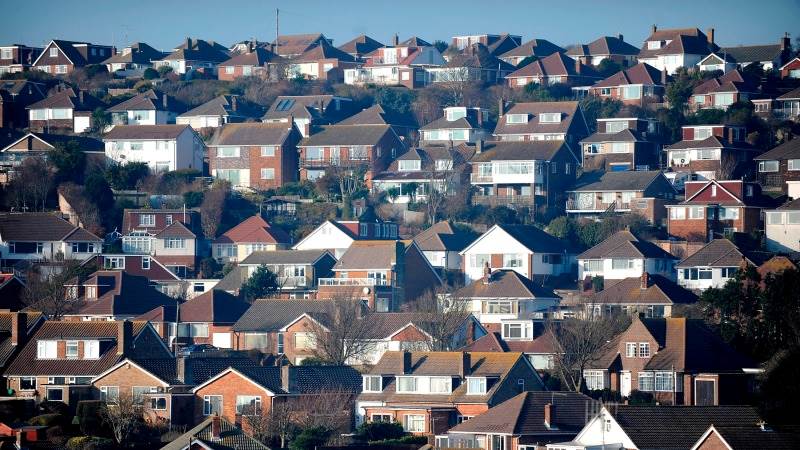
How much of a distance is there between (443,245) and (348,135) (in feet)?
58.7

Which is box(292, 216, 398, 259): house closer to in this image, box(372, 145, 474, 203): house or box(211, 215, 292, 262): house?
box(211, 215, 292, 262): house

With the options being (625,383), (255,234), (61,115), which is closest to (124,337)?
(625,383)

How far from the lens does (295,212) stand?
328 ft

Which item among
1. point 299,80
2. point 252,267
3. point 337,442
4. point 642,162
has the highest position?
point 299,80

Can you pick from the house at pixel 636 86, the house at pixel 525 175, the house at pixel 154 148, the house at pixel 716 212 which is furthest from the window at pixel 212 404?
the house at pixel 636 86

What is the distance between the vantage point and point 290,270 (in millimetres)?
89812

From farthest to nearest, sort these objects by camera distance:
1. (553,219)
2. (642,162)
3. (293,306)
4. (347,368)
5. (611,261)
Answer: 1. (642,162)
2. (553,219)
3. (611,261)
4. (293,306)
5. (347,368)

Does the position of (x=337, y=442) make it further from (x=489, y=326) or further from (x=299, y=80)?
(x=299, y=80)

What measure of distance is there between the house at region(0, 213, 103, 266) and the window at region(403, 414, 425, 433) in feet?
115

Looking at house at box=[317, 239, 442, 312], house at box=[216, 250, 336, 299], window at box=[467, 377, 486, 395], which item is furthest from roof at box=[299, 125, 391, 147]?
window at box=[467, 377, 486, 395]

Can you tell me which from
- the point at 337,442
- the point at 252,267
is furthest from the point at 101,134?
the point at 337,442

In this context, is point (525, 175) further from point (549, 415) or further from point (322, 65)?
point (549, 415)

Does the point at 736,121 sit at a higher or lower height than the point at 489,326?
higher

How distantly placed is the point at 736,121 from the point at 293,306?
118ft
